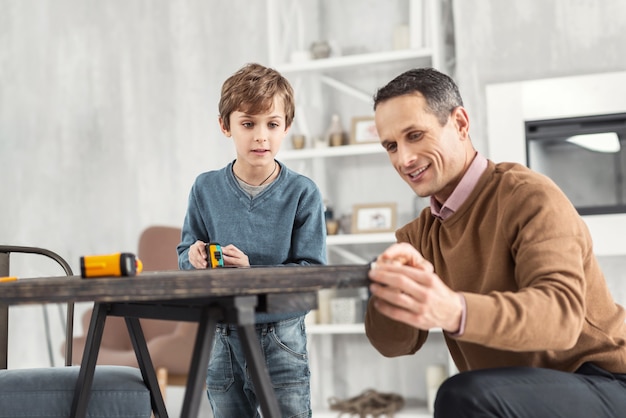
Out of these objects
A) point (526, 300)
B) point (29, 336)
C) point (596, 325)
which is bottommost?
point (29, 336)

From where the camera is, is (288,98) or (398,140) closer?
(398,140)

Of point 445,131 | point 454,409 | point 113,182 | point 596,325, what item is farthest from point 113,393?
point 113,182

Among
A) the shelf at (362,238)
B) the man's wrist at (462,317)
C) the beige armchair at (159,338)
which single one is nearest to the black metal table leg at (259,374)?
the man's wrist at (462,317)

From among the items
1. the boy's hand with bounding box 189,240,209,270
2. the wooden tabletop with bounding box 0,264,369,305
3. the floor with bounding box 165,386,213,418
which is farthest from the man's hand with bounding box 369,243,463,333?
Answer: the floor with bounding box 165,386,213,418

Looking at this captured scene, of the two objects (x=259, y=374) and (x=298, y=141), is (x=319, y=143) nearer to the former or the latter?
(x=298, y=141)

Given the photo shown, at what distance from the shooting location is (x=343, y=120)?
475cm

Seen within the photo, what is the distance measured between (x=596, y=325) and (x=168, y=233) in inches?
132

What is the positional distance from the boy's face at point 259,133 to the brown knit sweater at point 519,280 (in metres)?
0.47

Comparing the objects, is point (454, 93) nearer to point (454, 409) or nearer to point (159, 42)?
point (454, 409)

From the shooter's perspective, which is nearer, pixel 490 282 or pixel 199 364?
pixel 199 364

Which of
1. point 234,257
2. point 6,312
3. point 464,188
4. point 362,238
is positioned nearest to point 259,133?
point 234,257

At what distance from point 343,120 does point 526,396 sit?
11.5ft

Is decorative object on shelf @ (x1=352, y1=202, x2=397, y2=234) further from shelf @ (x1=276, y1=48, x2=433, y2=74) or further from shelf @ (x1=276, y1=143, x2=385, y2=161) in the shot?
shelf @ (x1=276, y1=48, x2=433, y2=74)

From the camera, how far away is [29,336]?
5477 mm
